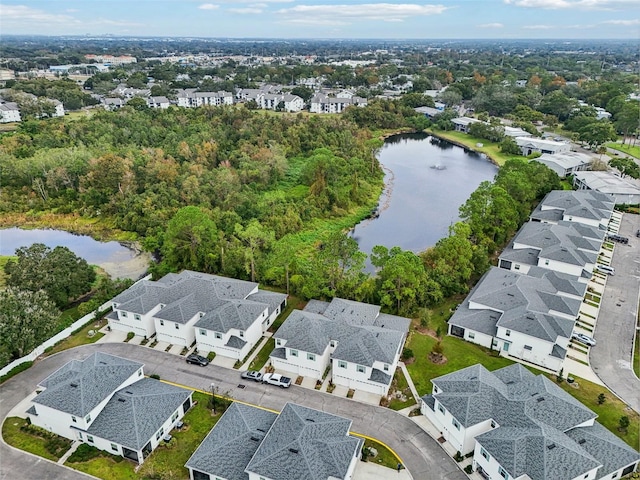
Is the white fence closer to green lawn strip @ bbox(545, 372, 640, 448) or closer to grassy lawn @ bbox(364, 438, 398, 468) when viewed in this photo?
grassy lawn @ bbox(364, 438, 398, 468)

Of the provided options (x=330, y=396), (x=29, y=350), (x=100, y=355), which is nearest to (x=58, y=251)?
(x=29, y=350)

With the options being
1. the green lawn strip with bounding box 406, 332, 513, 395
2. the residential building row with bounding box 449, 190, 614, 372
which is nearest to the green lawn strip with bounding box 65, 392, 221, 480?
the green lawn strip with bounding box 406, 332, 513, 395

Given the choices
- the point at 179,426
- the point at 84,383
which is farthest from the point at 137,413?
the point at 84,383

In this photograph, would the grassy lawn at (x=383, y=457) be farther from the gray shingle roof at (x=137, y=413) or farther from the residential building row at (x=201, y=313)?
the residential building row at (x=201, y=313)

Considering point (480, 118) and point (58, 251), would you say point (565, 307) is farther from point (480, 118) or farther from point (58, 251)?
point (480, 118)

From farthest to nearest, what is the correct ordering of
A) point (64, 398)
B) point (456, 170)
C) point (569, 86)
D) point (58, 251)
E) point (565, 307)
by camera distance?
point (569, 86), point (456, 170), point (58, 251), point (565, 307), point (64, 398)

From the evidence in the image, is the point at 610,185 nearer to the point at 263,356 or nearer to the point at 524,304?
the point at 524,304

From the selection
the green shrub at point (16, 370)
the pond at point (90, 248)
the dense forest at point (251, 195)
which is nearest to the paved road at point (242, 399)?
the green shrub at point (16, 370)
